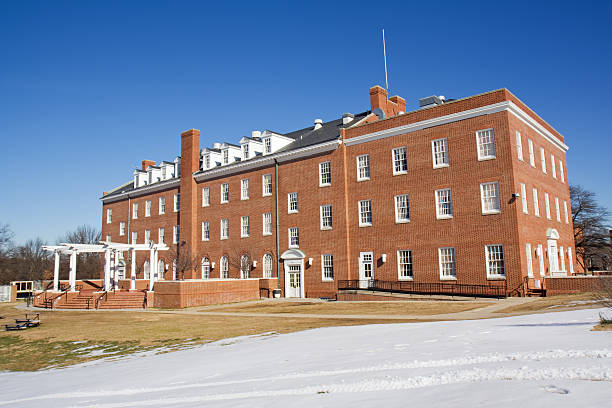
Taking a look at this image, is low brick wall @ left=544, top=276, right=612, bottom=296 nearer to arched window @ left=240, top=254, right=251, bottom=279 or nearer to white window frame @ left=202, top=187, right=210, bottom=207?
arched window @ left=240, top=254, right=251, bottom=279

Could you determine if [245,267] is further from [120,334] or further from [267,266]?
[120,334]

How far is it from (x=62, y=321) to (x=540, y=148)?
3113 cm

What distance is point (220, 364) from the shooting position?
1066 cm

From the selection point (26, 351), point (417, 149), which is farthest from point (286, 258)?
point (26, 351)

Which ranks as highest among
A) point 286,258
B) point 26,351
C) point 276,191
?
point 276,191

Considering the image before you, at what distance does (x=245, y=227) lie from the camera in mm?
40375

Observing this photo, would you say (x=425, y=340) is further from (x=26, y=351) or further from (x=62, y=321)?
(x=62, y=321)

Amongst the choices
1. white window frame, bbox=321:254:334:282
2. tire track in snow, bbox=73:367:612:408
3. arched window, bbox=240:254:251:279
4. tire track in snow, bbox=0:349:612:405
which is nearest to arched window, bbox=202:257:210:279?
arched window, bbox=240:254:251:279

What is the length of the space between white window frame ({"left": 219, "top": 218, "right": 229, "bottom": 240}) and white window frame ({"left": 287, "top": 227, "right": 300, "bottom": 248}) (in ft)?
24.3

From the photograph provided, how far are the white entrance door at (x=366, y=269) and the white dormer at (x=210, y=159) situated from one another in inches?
727

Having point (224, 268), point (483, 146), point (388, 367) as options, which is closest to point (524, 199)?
point (483, 146)

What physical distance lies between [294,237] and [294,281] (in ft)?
11.0

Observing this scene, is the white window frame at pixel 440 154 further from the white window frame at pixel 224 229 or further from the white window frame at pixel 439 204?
the white window frame at pixel 224 229

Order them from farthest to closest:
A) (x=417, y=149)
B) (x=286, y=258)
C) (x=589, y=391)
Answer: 1. (x=286, y=258)
2. (x=417, y=149)
3. (x=589, y=391)
